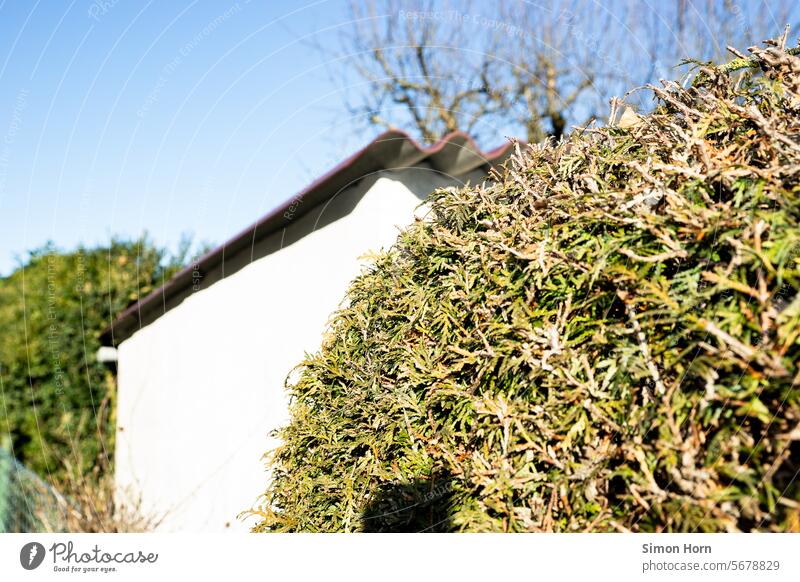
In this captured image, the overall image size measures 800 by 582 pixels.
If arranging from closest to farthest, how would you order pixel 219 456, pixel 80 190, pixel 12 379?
pixel 80 190 < pixel 219 456 < pixel 12 379

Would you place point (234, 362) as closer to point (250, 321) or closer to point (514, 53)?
point (250, 321)

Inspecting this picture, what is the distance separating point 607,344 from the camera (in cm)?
205

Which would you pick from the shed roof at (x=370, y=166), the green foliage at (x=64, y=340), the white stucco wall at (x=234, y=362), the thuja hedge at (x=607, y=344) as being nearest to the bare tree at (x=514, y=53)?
the shed roof at (x=370, y=166)

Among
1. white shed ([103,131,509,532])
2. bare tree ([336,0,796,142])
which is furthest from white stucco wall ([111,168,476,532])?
bare tree ([336,0,796,142])

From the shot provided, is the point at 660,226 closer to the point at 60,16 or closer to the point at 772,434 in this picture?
the point at 772,434

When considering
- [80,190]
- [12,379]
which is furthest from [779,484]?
[12,379]

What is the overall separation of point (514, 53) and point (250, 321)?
4.94 metres

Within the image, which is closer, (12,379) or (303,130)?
(303,130)

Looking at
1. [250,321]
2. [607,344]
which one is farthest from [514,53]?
[607,344]

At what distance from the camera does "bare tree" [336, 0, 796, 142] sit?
19.4 feet

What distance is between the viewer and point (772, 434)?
1604mm

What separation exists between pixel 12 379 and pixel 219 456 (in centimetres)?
574
